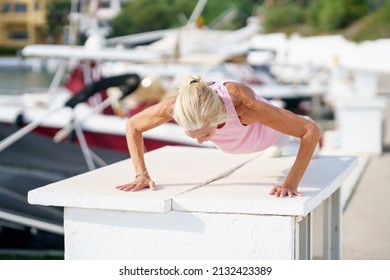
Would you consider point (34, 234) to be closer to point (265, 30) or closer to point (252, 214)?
point (252, 214)

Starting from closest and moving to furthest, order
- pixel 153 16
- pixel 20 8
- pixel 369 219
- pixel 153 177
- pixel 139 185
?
pixel 139 185 < pixel 153 177 < pixel 369 219 < pixel 153 16 < pixel 20 8

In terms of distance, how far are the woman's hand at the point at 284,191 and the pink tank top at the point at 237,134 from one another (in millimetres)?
386

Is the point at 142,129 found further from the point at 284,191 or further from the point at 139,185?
the point at 284,191

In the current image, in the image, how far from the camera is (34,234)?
7.82 m

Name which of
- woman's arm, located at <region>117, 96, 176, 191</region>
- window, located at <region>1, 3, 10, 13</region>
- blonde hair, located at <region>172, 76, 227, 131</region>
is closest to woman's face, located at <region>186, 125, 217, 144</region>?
blonde hair, located at <region>172, 76, 227, 131</region>

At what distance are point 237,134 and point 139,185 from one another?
59 centimetres

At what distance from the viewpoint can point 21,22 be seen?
68438 millimetres

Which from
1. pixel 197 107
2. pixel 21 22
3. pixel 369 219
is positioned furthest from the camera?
pixel 21 22

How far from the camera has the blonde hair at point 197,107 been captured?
3.29m

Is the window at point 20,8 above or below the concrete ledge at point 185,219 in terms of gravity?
above

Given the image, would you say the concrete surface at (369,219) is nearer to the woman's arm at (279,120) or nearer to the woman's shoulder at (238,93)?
the woman's arm at (279,120)

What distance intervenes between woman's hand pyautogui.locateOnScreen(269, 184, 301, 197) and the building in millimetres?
64373

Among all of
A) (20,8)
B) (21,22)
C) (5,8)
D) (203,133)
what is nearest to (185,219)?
(203,133)

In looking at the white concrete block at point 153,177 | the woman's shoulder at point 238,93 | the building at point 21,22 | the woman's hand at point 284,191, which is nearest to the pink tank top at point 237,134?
the woman's shoulder at point 238,93
